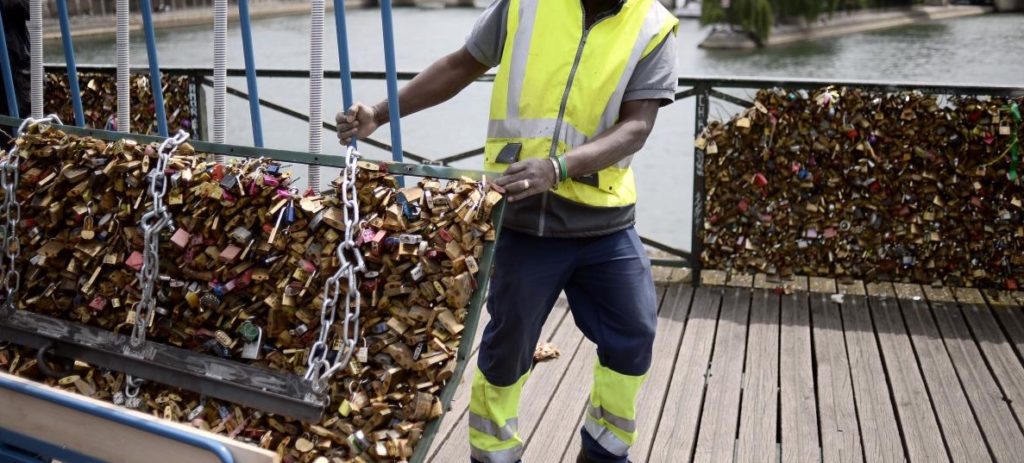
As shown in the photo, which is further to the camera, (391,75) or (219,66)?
→ (219,66)

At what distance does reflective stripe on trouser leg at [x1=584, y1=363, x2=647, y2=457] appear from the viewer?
98.9 inches

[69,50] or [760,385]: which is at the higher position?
[69,50]

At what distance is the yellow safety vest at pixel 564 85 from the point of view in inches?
87.1

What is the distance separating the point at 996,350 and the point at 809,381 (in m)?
0.88

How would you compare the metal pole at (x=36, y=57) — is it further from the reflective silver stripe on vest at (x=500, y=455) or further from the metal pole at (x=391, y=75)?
the reflective silver stripe on vest at (x=500, y=455)

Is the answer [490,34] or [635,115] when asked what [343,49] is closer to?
[490,34]

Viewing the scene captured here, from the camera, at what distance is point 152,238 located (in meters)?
2.04

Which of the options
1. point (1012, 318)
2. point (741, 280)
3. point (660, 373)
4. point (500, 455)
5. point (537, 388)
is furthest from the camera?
point (741, 280)

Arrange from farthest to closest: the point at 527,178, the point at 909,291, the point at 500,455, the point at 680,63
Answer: the point at 680,63, the point at 909,291, the point at 500,455, the point at 527,178

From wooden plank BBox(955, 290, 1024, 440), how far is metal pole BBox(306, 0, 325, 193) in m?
2.47

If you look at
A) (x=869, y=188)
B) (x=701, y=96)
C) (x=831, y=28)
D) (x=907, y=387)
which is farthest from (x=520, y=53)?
(x=831, y=28)

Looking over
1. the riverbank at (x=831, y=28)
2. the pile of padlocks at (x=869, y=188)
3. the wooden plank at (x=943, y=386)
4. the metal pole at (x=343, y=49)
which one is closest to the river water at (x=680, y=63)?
the pile of padlocks at (x=869, y=188)

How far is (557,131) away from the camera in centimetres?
222

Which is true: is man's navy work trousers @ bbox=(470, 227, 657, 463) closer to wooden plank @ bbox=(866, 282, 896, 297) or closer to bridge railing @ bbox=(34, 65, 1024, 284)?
bridge railing @ bbox=(34, 65, 1024, 284)
